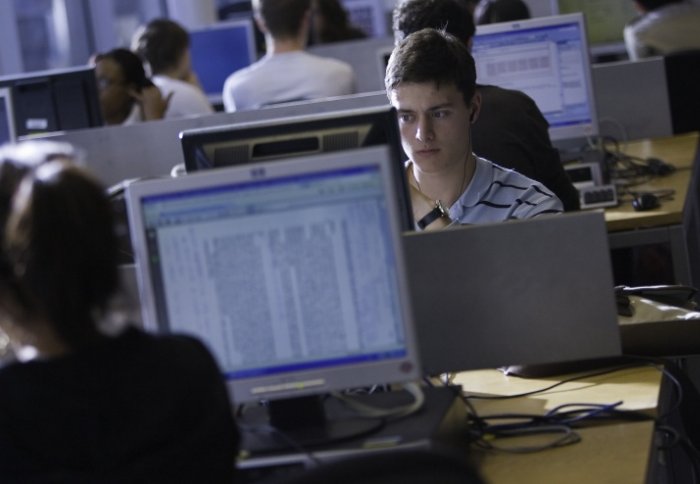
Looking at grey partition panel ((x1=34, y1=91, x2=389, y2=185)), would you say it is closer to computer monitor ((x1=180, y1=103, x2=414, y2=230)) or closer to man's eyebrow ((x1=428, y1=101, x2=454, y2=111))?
man's eyebrow ((x1=428, y1=101, x2=454, y2=111))

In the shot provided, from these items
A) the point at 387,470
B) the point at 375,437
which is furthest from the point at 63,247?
the point at 375,437

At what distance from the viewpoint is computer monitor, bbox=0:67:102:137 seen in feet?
14.8

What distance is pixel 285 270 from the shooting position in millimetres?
1782

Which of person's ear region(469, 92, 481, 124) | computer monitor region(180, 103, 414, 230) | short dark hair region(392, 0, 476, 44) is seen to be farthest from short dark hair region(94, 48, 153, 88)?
computer monitor region(180, 103, 414, 230)

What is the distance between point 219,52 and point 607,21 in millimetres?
2028

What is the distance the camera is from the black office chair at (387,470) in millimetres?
1028

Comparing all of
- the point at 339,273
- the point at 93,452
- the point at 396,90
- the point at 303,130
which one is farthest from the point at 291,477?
the point at 396,90

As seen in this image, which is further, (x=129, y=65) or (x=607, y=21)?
(x=607, y=21)

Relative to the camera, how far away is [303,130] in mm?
2143

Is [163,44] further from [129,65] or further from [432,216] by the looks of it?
[432,216]

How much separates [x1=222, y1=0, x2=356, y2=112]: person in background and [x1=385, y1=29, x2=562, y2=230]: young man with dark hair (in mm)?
2673

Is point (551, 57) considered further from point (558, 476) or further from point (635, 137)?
point (558, 476)

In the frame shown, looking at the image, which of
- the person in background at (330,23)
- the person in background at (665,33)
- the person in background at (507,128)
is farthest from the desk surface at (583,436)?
the person in background at (330,23)

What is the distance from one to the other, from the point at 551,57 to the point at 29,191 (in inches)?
119
